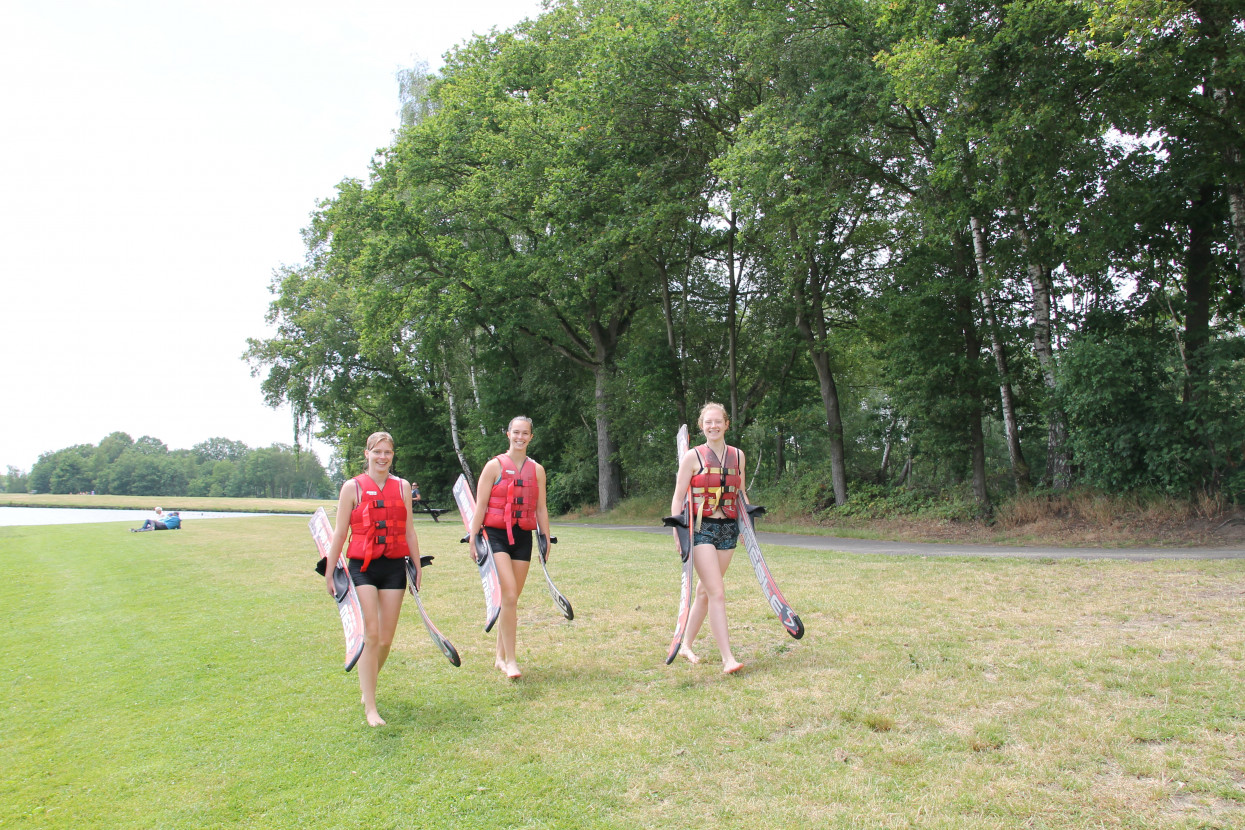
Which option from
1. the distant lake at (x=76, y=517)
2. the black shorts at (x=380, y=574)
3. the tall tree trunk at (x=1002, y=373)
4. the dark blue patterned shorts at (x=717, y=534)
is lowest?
Result: the distant lake at (x=76, y=517)

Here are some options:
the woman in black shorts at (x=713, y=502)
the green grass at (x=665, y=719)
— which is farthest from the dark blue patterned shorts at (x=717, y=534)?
the green grass at (x=665, y=719)

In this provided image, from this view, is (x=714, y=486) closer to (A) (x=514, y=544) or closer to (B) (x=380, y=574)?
(A) (x=514, y=544)

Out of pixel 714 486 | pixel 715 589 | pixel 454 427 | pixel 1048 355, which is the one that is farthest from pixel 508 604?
pixel 454 427

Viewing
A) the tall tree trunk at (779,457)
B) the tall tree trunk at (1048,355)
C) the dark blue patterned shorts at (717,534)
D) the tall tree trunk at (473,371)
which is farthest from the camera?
the tall tree trunk at (473,371)

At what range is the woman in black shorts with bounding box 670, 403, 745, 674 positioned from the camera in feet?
20.0

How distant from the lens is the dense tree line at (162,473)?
10338 cm

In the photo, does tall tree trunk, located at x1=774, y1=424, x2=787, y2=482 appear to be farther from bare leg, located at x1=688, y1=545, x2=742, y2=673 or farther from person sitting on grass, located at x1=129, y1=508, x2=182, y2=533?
person sitting on grass, located at x1=129, y1=508, x2=182, y2=533

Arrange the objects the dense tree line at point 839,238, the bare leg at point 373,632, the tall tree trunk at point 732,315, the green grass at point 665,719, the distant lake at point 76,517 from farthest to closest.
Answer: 1. the distant lake at point 76,517
2. the tall tree trunk at point 732,315
3. the dense tree line at point 839,238
4. the bare leg at point 373,632
5. the green grass at point 665,719

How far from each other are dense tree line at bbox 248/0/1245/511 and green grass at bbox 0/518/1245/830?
810cm

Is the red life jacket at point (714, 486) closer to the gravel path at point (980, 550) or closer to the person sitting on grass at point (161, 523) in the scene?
the gravel path at point (980, 550)

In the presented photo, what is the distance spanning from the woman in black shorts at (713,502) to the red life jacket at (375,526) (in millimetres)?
2098

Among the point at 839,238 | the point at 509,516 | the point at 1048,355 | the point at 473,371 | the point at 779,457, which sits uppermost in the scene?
the point at 839,238

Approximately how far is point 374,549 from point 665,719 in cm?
229

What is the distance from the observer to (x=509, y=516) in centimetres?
622
